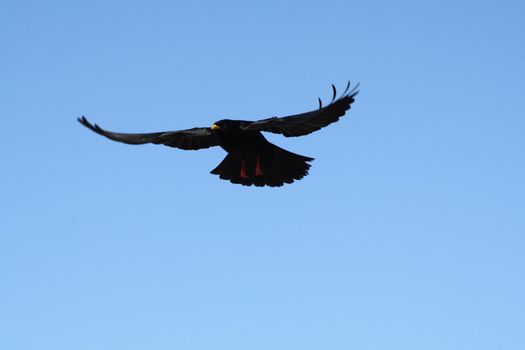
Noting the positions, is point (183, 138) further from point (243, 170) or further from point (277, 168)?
point (277, 168)

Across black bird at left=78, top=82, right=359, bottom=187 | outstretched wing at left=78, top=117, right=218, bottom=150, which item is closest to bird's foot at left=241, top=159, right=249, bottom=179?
black bird at left=78, top=82, right=359, bottom=187

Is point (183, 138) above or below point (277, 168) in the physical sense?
above

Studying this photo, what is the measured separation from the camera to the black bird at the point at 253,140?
53.5 feet

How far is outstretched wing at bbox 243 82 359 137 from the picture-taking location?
629 inches

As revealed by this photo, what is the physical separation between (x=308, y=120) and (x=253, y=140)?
131cm

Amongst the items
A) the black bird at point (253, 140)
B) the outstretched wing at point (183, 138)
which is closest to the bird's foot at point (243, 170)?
the black bird at point (253, 140)

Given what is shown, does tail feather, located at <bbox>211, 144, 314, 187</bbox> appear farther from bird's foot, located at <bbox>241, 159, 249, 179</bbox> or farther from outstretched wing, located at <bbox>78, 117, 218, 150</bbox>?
outstretched wing, located at <bbox>78, 117, 218, 150</bbox>

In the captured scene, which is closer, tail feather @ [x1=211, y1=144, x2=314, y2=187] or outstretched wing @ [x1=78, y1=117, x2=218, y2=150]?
outstretched wing @ [x1=78, y1=117, x2=218, y2=150]

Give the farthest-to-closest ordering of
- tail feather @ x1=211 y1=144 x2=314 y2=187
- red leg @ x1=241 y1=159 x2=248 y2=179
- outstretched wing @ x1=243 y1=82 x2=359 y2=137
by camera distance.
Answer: red leg @ x1=241 y1=159 x2=248 y2=179 < tail feather @ x1=211 y1=144 x2=314 y2=187 < outstretched wing @ x1=243 y1=82 x2=359 y2=137

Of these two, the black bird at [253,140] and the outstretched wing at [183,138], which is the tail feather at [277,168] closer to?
the black bird at [253,140]

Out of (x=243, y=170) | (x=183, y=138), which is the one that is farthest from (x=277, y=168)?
(x=183, y=138)

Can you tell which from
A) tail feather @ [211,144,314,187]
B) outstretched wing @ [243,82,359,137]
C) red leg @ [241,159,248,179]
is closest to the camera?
outstretched wing @ [243,82,359,137]

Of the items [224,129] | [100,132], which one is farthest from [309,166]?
[100,132]

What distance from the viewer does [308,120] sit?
53.7ft
